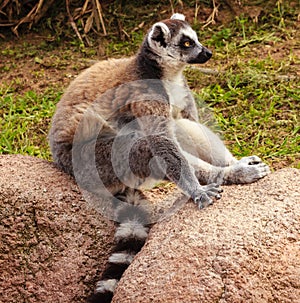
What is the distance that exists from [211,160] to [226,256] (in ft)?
4.50

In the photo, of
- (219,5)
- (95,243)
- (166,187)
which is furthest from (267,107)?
(95,243)

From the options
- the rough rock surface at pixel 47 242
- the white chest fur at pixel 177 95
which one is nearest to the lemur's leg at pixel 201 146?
the white chest fur at pixel 177 95

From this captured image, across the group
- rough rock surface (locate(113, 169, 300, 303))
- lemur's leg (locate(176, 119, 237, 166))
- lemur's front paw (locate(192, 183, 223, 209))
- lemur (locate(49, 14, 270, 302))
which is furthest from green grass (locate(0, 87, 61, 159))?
rough rock surface (locate(113, 169, 300, 303))

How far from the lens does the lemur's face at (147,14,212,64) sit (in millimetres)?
5191

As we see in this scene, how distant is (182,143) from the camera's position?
16.2 ft

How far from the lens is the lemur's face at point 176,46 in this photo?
5191 mm

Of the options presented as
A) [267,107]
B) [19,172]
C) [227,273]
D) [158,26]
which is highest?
[158,26]

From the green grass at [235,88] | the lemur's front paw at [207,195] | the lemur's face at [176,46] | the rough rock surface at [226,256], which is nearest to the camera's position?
the rough rock surface at [226,256]

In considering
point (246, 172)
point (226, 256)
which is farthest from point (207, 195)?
point (226, 256)

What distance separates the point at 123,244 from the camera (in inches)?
181

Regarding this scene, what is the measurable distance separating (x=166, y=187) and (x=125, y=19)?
13.2 feet

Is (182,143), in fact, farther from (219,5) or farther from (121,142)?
(219,5)

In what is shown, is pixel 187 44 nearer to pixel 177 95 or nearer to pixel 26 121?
pixel 177 95

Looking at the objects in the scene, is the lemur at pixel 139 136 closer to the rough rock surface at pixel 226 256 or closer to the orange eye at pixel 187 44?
the orange eye at pixel 187 44
